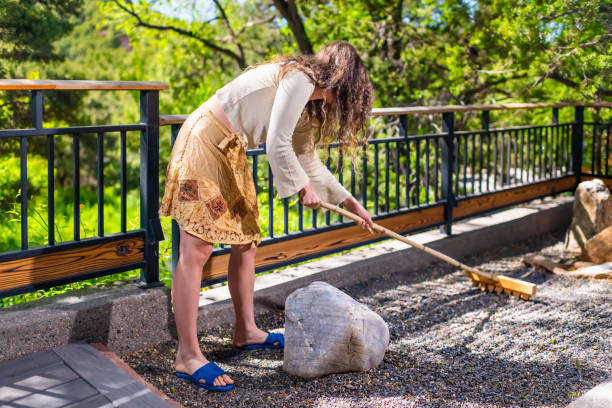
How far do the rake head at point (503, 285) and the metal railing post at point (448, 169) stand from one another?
83cm

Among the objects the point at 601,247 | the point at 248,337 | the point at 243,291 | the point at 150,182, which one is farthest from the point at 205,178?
the point at 601,247

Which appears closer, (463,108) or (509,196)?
(463,108)

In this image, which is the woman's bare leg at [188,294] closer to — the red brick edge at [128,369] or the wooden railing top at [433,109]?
the red brick edge at [128,369]

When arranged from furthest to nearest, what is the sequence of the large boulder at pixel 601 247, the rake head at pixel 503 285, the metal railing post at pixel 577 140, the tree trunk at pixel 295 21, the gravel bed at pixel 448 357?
the tree trunk at pixel 295 21 < the metal railing post at pixel 577 140 < the large boulder at pixel 601 247 < the rake head at pixel 503 285 < the gravel bed at pixel 448 357

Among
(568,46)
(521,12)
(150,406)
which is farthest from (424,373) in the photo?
(521,12)

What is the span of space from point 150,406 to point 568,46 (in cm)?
453

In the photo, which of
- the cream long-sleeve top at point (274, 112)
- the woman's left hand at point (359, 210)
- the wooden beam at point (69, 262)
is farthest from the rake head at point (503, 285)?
the wooden beam at point (69, 262)

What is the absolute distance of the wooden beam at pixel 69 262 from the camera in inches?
109

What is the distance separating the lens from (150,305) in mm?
3135

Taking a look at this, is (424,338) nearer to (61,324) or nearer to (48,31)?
(61,324)

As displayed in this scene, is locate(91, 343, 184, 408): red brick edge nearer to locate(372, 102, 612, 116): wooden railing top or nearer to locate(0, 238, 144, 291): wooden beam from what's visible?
locate(0, 238, 144, 291): wooden beam

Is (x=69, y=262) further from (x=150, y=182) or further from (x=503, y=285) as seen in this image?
(x=503, y=285)

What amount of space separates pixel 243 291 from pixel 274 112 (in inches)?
37.6

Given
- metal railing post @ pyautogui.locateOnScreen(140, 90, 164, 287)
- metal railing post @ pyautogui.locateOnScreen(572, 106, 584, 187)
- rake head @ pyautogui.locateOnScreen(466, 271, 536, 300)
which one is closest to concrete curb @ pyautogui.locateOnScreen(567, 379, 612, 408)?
rake head @ pyautogui.locateOnScreen(466, 271, 536, 300)
